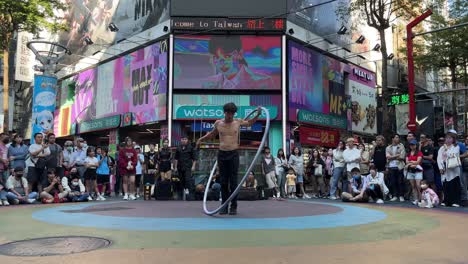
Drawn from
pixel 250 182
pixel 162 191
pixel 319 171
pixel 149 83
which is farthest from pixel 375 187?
pixel 149 83

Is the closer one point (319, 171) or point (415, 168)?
point (415, 168)

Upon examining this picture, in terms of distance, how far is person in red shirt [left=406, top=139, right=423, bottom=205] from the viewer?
12211 mm

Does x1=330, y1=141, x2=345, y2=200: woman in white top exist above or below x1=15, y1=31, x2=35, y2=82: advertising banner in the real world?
below

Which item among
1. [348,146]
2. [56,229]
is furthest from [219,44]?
[56,229]

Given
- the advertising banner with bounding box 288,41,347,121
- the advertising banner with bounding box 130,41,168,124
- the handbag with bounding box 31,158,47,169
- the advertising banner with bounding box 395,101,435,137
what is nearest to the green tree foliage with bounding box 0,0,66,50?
the advertising banner with bounding box 130,41,168,124

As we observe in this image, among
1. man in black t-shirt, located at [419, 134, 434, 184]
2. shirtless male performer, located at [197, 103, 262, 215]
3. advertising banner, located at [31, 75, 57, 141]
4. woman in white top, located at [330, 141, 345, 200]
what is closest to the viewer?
shirtless male performer, located at [197, 103, 262, 215]

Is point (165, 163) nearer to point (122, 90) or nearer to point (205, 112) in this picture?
point (205, 112)

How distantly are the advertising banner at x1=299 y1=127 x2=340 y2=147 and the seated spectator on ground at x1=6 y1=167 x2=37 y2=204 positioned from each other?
16.4 meters

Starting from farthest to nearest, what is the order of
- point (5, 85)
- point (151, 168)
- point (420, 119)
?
point (5, 85)
point (420, 119)
point (151, 168)

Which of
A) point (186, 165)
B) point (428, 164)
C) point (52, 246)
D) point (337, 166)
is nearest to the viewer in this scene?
point (52, 246)

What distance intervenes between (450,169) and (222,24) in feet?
53.8

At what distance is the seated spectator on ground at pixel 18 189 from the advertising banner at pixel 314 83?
1525 cm

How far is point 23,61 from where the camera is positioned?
41250 mm

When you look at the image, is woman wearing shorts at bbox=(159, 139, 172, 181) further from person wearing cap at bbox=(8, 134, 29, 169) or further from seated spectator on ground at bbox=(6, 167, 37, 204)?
person wearing cap at bbox=(8, 134, 29, 169)
